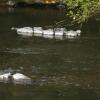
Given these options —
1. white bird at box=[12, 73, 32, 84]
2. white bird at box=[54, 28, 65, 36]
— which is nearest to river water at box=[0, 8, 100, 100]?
white bird at box=[12, 73, 32, 84]

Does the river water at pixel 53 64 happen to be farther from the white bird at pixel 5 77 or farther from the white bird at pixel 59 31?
the white bird at pixel 59 31

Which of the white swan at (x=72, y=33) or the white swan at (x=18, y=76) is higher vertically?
the white swan at (x=72, y=33)

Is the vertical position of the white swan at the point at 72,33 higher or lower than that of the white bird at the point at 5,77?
higher

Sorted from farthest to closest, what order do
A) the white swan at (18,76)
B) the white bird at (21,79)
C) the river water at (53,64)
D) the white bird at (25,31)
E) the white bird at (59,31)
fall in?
1. the white bird at (25,31)
2. the white bird at (59,31)
3. the white swan at (18,76)
4. the white bird at (21,79)
5. the river water at (53,64)

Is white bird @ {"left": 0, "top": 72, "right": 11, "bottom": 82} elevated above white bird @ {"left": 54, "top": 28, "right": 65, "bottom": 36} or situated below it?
below

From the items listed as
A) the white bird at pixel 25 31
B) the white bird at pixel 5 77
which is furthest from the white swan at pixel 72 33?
the white bird at pixel 5 77

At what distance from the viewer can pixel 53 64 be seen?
23.2 metres

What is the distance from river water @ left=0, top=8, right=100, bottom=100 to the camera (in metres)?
18.2

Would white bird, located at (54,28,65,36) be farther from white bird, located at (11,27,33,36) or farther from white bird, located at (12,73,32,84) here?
white bird, located at (12,73,32,84)

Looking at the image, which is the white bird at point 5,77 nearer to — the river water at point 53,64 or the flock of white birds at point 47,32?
the river water at point 53,64

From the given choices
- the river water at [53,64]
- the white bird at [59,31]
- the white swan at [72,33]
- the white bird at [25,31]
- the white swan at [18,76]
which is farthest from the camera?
the white bird at [25,31]

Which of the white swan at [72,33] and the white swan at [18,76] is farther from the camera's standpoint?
the white swan at [72,33]

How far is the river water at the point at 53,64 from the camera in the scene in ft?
59.6

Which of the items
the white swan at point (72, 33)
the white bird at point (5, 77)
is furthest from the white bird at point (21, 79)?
the white swan at point (72, 33)
